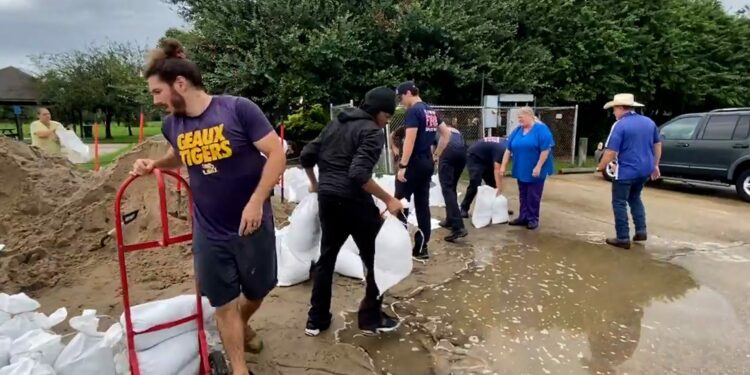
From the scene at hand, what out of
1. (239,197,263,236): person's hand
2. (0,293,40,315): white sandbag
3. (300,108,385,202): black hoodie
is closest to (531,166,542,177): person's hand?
(300,108,385,202): black hoodie

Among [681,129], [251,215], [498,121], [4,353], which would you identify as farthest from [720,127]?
[4,353]

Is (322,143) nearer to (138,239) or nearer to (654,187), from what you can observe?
(138,239)

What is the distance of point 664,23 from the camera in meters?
15.9

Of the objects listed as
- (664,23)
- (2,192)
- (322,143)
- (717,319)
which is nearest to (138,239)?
(2,192)

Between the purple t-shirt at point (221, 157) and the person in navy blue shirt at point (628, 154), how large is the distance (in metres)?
4.12

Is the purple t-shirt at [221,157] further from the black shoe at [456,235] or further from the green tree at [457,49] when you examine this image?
the green tree at [457,49]

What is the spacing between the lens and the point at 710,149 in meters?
9.08

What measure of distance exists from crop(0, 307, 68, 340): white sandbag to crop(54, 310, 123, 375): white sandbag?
0.20 m

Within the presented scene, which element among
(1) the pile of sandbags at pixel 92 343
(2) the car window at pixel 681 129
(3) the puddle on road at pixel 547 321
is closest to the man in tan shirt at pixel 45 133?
(1) the pile of sandbags at pixel 92 343

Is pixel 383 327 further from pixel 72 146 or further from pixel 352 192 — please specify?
pixel 72 146

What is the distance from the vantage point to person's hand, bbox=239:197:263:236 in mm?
2484

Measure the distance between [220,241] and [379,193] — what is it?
102 cm

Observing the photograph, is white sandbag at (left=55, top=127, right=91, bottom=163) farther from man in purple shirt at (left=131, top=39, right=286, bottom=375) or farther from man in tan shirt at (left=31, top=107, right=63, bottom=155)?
man in purple shirt at (left=131, top=39, right=286, bottom=375)

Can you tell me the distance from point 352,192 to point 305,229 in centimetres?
82
